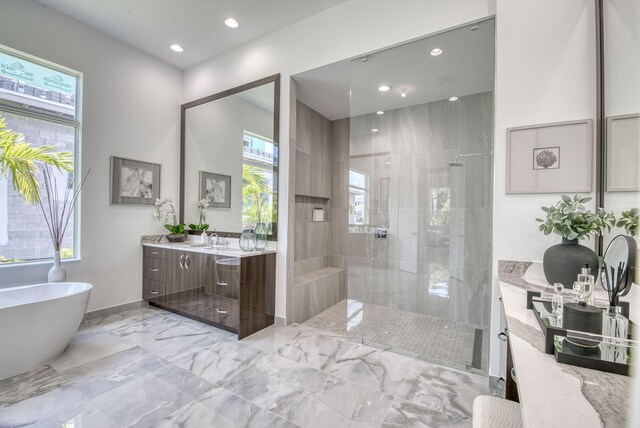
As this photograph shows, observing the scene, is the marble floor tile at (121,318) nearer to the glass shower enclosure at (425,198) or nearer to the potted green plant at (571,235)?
the glass shower enclosure at (425,198)

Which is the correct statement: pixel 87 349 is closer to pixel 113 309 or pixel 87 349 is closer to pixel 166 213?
pixel 113 309

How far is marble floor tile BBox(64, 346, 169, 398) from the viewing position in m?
1.95

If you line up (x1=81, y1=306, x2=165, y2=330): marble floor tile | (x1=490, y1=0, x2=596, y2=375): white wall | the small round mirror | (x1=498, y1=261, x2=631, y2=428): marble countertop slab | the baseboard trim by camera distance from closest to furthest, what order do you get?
(x1=498, y1=261, x2=631, y2=428): marble countertop slab < the small round mirror < (x1=490, y1=0, x2=596, y2=375): white wall < (x1=81, y1=306, x2=165, y2=330): marble floor tile < the baseboard trim

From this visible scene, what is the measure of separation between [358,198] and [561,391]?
3.04 metres

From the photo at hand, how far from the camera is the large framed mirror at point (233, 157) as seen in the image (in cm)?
320

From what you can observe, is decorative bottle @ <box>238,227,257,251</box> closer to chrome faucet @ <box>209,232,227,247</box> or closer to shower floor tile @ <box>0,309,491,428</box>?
chrome faucet @ <box>209,232,227,247</box>

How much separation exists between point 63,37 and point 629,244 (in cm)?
479

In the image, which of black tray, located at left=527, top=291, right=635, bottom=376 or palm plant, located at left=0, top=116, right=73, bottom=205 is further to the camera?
palm plant, located at left=0, top=116, right=73, bottom=205

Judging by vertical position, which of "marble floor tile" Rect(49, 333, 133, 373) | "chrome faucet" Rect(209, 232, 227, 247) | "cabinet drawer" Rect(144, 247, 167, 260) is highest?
"chrome faucet" Rect(209, 232, 227, 247)

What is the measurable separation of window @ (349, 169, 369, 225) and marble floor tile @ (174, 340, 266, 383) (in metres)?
1.92

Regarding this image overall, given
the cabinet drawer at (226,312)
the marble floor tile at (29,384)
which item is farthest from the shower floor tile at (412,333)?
the marble floor tile at (29,384)

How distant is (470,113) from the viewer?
9.11 ft

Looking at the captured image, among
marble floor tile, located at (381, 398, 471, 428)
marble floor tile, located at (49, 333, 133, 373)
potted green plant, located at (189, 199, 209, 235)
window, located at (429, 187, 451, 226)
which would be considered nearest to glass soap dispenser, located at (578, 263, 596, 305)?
marble floor tile, located at (381, 398, 471, 428)

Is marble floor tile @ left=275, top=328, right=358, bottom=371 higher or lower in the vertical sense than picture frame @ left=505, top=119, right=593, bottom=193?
lower
